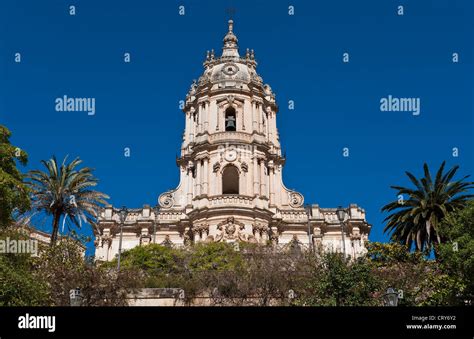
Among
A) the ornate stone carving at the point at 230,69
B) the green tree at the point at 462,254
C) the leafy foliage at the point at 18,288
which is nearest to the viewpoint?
the leafy foliage at the point at 18,288

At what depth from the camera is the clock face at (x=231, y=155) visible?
5138cm

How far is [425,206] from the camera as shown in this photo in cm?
3747

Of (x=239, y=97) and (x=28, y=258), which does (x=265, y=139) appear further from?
(x=28, y=258)

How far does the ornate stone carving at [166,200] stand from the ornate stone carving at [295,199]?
10.8 metres

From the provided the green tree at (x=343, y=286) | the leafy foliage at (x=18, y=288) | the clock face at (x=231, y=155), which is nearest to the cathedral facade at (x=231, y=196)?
the clock face at (x=231, y=155)

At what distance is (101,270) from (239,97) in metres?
27.7

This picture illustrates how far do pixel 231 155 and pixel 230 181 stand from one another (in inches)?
169

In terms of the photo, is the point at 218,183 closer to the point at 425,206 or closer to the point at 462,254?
the point at 425,206

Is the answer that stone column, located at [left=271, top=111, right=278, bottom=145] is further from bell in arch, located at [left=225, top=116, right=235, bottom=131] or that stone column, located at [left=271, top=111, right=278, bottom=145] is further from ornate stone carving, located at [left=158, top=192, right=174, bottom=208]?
ornate stone carving, located at [left=158, top=192, right=174, bottom=208]

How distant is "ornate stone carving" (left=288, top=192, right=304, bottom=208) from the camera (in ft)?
177

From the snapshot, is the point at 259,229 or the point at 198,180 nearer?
the point at 259,229

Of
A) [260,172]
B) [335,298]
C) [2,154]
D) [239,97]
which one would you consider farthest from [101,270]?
[239,97]

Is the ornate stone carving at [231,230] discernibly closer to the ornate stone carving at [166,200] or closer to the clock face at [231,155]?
the clock face at [231,155]

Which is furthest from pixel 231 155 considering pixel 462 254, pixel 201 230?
pixel 462 254
